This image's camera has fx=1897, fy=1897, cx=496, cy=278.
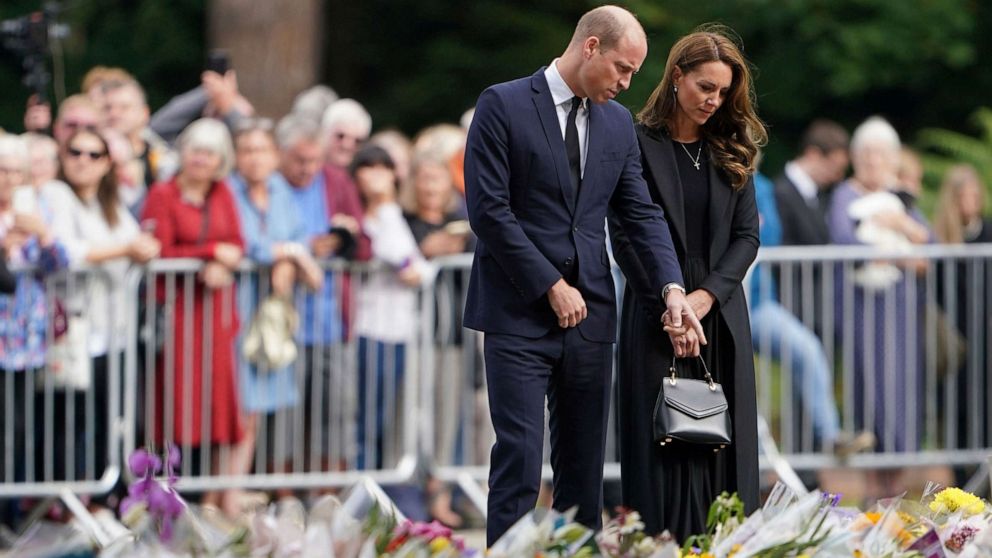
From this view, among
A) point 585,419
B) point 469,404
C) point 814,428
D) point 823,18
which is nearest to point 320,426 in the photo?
point 469,404

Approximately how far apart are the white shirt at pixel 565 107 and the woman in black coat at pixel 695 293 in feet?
0.95

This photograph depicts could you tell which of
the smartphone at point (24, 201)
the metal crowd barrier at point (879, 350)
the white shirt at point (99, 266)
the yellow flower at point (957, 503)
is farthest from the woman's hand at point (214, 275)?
the yellow flower at point (957, 503)

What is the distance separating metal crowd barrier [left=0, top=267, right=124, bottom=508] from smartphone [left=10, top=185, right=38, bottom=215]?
0.88ft

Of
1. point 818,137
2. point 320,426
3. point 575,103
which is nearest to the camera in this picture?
point 575,103

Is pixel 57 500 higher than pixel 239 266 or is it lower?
lower

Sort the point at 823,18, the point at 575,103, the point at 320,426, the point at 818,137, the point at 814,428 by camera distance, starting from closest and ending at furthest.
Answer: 1. the point at 575,103
2. the point at 320,426
3. the point at 814,428
4. the point at 818,137
5. the point at 823,18

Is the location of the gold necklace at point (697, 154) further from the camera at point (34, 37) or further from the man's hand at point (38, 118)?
the camera at point (34, 37)

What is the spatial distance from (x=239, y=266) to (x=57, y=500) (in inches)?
54.6

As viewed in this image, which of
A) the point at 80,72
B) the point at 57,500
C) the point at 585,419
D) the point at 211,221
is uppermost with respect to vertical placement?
the point at 80,72

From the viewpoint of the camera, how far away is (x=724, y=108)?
631cm

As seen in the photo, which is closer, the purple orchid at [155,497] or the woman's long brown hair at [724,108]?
the purple orchid at [155,497]

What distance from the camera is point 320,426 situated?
9375 mm

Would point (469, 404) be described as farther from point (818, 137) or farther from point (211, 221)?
point (818, 137)

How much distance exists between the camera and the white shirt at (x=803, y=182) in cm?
1094
